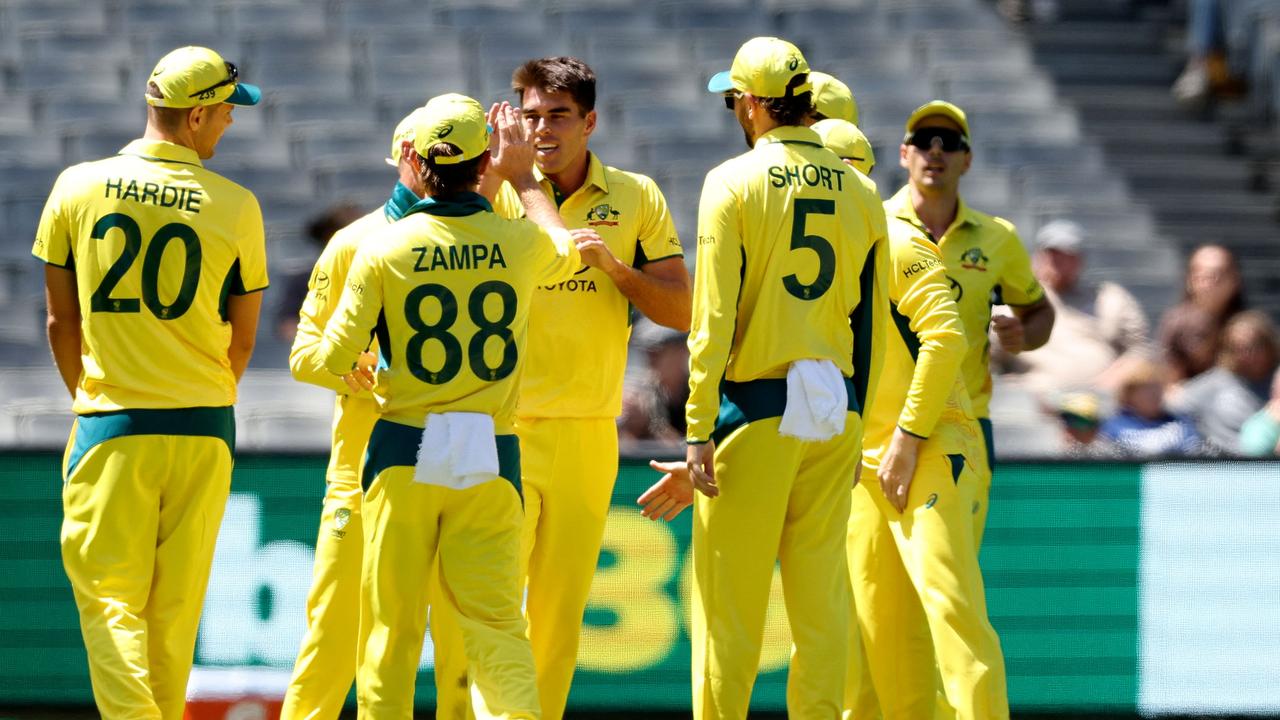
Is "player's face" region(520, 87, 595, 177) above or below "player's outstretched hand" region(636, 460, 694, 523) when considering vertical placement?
above

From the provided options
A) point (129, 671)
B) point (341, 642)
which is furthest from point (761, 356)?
point (129, 671)

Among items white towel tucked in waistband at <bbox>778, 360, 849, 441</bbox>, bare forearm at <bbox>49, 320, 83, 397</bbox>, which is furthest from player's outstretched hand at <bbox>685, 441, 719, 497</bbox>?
bare forearm at <bbox>49, 320, 83, 397</bbox>

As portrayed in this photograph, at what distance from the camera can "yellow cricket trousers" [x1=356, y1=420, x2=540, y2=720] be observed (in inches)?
200

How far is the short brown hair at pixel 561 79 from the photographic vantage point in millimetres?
5723

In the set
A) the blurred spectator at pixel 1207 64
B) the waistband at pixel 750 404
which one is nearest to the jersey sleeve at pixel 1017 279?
the waistband at pixel 750 404

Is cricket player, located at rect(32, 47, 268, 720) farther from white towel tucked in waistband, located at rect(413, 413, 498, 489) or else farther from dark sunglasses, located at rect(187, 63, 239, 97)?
white towel tucked in waistband, located at rect(413, 413, 498, 489)

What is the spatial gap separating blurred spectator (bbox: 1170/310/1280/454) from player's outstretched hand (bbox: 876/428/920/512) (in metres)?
3.86

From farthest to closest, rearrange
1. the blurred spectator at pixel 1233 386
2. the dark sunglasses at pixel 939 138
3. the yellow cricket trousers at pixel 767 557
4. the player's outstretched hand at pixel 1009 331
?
the blurred spectator at pixel 1233 386 < the player's outstretched hand at pixel 1009 331 < the dark sunglasses at pixel 939 138 < the yellow cricket trousers at pixel 767 557

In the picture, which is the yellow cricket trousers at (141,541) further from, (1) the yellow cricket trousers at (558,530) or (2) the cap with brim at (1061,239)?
(2) the cap with brim at (1061,239)

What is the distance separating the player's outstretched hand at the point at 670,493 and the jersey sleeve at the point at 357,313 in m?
1.04

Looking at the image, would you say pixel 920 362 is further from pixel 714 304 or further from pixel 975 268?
pixel 714 304

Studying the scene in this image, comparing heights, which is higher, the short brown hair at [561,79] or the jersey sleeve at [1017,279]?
the short brown hair at [561,79]

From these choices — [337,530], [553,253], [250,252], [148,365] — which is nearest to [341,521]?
[337,530]

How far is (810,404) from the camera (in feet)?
17.2
